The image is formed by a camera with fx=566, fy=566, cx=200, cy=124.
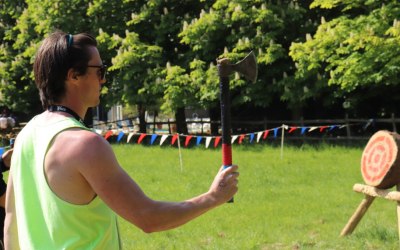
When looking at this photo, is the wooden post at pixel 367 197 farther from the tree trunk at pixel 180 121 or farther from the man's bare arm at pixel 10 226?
the tree trunk at pixel 180 121

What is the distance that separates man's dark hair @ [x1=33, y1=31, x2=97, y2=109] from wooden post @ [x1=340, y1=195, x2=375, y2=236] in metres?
5.03

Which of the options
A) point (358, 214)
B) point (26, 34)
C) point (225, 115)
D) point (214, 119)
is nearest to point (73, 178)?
point (225, 115)

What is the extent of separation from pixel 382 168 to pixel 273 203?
3.15 meters

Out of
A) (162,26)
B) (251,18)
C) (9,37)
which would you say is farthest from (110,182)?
(9,37)

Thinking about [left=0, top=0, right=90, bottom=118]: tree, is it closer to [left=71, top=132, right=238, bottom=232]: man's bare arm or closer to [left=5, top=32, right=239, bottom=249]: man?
[left=5, top=32, right=239, bottom=249]: man

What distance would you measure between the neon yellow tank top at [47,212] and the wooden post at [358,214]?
4.94 meters

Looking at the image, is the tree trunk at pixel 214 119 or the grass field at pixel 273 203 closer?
the grass field at pixel 273 203

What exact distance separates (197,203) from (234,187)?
7.3 inches

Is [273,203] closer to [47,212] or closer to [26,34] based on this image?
[47,212]

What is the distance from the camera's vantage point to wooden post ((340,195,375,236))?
20.8ft

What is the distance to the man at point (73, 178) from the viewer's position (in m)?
1.73

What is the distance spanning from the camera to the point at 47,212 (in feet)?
6.05

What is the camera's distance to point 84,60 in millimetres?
1895

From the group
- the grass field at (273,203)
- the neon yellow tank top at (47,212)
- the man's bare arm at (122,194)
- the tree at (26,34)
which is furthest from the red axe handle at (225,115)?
the tree at (26,34)
